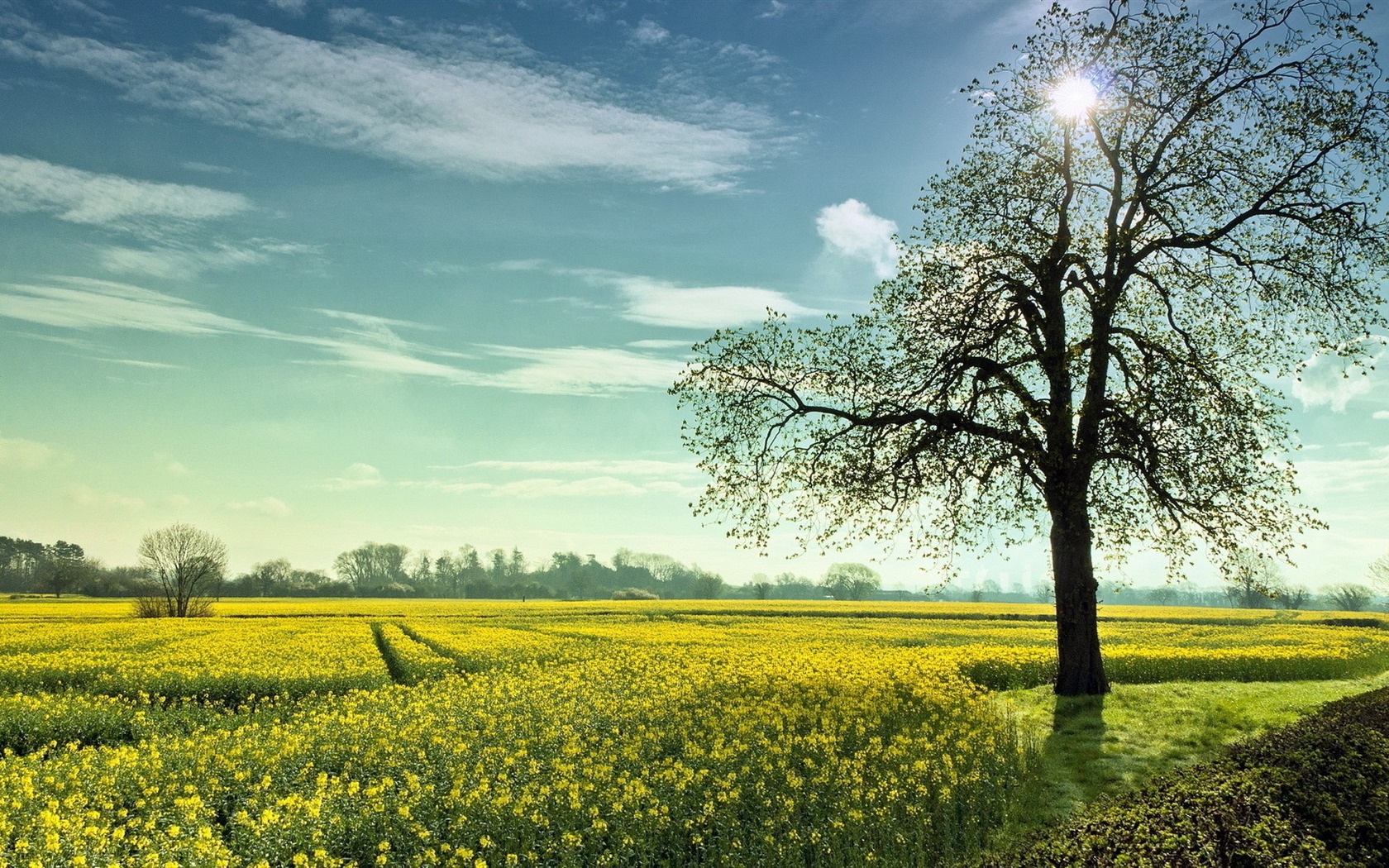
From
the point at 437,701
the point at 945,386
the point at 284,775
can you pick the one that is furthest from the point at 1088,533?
the point at 284,775

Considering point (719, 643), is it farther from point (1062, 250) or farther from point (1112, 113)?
point (1112, 113)

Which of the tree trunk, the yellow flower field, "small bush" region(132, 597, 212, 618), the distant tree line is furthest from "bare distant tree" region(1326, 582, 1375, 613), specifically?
"small bush" region(132, 597, 212, 618)

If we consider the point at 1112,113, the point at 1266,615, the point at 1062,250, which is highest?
the point at 1112,113

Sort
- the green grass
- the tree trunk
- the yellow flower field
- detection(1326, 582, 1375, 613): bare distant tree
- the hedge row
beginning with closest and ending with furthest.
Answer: the hedge row < the yellow flower field < the green grass < the tree trunk < detection(1326, 582, 1375, 613): bare distant tree

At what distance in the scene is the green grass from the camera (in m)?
12.5

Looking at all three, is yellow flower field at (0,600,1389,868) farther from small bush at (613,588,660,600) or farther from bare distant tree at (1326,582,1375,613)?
bare distant tree at (1326,582,1375,613)

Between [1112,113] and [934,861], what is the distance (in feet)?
63.4

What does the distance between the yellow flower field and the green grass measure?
61 cm

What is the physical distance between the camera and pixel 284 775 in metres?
11.5

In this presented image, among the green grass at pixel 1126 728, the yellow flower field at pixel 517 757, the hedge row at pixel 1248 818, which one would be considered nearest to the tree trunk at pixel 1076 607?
the green grass at pixel 1126 728

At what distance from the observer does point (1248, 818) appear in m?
9.73

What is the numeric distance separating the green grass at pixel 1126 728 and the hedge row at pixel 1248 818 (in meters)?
0.69

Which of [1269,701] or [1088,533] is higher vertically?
Answer: [1088,533]

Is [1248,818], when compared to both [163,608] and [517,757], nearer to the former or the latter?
[517,757]
